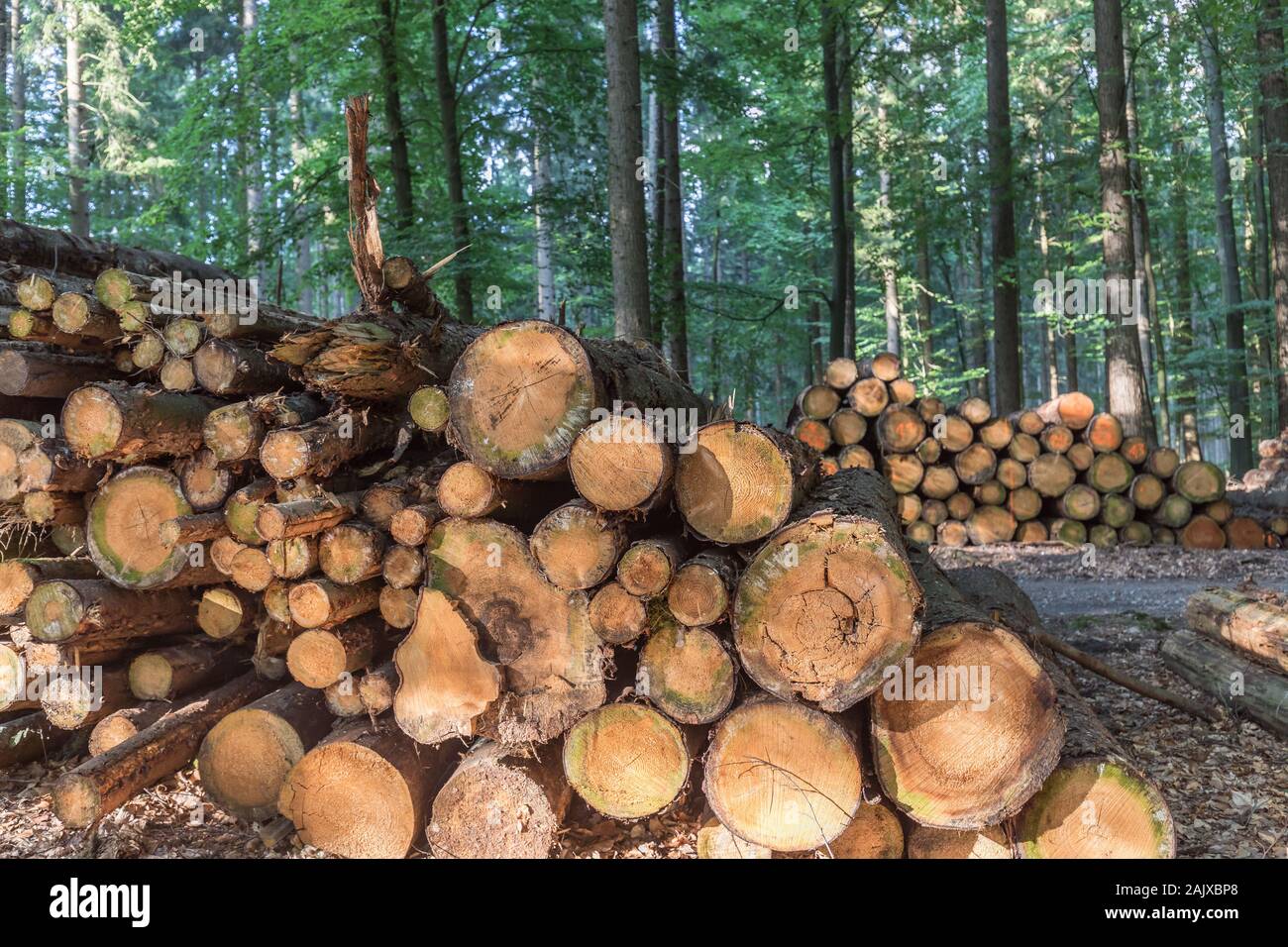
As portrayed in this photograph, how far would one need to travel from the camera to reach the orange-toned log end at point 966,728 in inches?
112

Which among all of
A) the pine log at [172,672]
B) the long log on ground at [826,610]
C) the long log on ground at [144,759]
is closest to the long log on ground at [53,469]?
the pine log at [172,672]

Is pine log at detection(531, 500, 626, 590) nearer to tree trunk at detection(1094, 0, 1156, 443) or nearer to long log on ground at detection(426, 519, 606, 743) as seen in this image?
long log on ground at detection(426, 519, 606, 743)

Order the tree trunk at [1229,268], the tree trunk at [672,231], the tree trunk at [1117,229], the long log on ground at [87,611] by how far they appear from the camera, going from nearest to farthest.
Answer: the long log on ground at [87,611]
the tree trunk at [672,231]
the tree trunk at [1117,229]
the tree trunk at [1229,268]

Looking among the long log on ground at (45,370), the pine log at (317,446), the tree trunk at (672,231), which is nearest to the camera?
the pine log at (317,446)

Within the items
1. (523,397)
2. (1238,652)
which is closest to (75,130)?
(523,397)

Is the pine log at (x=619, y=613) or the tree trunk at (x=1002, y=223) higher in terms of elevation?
the tree trunk at (x=1002, y=223)

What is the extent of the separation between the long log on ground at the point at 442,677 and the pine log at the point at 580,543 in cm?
50

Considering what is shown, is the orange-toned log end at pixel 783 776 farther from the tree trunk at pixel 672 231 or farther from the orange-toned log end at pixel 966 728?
the tree trunk at pixel 672 231

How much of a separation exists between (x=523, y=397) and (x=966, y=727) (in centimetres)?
203

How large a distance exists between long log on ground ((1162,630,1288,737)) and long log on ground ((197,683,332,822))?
4555mm

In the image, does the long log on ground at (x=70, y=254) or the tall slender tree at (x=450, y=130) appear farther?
the tall slender tree at (x=450, y=130)

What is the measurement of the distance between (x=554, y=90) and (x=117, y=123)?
10555 millimetres
